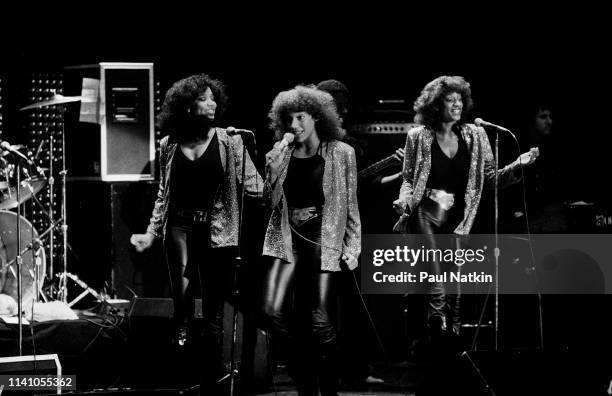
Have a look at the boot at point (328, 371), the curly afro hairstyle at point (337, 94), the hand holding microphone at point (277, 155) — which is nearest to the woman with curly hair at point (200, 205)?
the hand holding microphone at point (277, 155)

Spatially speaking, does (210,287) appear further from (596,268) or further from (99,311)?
(596,268)

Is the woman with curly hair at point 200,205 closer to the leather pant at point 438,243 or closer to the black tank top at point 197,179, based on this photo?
the black tank top at point 197,179

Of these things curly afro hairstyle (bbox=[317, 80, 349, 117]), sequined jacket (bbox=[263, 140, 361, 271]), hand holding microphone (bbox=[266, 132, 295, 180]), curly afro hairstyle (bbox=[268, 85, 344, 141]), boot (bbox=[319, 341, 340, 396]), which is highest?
curly afro hairstyle (bbox=[317, 80, 349, 117])

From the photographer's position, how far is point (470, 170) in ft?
19.4

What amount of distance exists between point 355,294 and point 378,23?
9.42 ft

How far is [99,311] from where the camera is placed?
22.6ft

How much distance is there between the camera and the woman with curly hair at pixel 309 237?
5.08m

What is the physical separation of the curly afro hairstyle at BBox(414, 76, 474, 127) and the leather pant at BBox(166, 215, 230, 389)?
1.77 meters

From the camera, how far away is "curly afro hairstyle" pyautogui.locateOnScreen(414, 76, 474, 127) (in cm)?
601

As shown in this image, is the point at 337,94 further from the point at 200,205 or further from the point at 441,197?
the point at 200,205

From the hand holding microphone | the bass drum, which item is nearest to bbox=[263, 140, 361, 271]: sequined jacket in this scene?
the hand holding microphone

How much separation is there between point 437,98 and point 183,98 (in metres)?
1.76

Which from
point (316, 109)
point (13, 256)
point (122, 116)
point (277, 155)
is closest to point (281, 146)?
point (277, 155)

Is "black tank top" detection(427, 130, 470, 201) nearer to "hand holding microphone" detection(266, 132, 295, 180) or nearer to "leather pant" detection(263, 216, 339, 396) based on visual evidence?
"leather pant" detection(263, 216, 339, 396)
